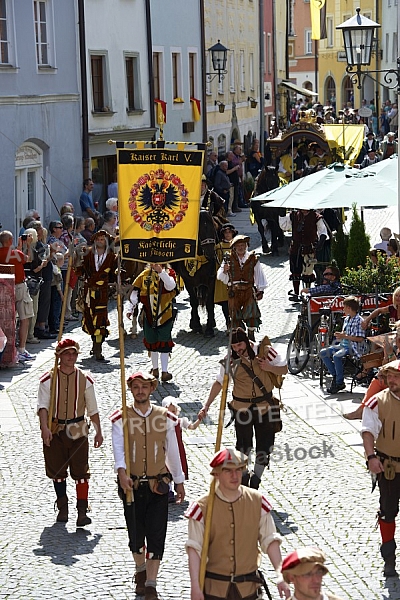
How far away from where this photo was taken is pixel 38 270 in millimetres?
17953

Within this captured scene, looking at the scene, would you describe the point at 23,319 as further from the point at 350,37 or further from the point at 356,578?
A: the point at 356,578

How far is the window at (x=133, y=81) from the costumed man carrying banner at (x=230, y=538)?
24499mm

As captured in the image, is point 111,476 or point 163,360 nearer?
point 111,476

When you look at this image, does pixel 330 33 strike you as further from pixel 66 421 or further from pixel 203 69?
pixel 66 421

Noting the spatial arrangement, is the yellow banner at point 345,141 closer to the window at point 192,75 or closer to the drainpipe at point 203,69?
the window at point 192,75

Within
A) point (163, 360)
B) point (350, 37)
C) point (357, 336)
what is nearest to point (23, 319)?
point (163, 360)

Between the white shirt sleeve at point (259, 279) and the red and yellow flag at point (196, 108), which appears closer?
the white shirt sleeve at point (259, 279)

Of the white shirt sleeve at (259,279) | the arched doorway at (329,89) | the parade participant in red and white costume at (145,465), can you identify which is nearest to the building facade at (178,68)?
the white shirt sleeve at (259,279)

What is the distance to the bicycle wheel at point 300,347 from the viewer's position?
1570 cm

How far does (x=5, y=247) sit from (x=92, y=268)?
45.2 inches

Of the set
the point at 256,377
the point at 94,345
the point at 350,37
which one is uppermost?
the point at 350,37

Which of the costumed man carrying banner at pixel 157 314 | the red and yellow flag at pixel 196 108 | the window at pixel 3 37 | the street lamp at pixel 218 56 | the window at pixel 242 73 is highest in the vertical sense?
the window at pixel 3 37

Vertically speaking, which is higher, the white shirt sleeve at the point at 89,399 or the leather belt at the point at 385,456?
the white shirt sleeve at the point at 89,399

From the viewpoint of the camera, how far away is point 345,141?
31703 mm
